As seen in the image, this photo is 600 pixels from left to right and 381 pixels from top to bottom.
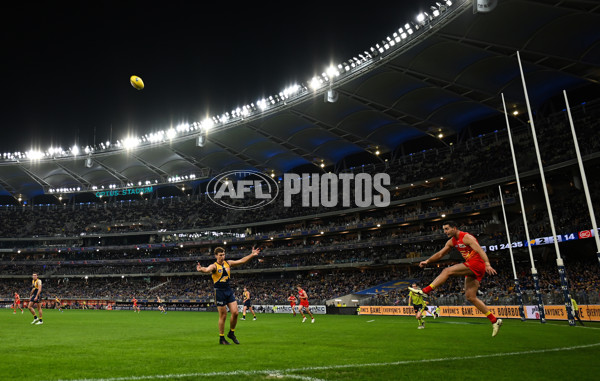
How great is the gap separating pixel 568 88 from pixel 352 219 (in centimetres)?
3250

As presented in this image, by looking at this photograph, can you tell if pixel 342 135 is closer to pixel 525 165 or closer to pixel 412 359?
pixel 525 165

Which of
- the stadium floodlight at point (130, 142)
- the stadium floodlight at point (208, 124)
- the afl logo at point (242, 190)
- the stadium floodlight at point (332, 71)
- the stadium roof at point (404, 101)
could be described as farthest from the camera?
the afl logo at point (242, 190)

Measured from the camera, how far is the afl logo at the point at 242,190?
75312mm

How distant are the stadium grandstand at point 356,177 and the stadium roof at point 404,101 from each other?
7.8 inches

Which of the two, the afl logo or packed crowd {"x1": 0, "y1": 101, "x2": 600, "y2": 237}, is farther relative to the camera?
the afl logo

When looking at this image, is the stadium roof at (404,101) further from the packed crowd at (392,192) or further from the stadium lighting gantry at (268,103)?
the packed crowd at (392,192)

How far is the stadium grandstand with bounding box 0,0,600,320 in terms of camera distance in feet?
123

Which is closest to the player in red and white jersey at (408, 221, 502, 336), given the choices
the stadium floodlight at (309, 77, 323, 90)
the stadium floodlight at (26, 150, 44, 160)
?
the stadium floodlight at (309, 77, 323, 90)

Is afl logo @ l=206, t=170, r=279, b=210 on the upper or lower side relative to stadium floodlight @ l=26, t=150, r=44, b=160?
lower

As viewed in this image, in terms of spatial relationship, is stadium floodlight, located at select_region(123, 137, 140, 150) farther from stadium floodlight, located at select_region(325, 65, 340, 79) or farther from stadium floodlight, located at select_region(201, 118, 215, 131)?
stadium floodlight, located at select_region(325, 65, 340, 79)

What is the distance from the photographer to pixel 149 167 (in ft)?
245

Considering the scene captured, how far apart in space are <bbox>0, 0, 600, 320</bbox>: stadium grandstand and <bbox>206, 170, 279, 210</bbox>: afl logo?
50cm

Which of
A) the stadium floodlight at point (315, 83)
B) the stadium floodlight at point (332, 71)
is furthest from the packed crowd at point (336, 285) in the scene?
the stadium floodlight at point (332, 71)

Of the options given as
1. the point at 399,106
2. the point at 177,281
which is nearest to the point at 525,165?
the point at 399,106
